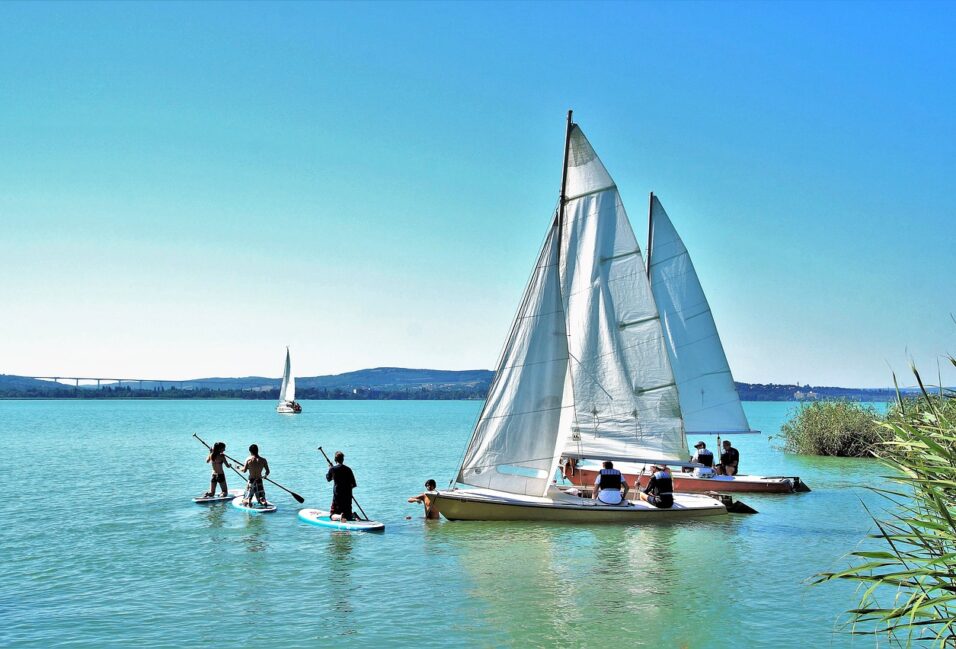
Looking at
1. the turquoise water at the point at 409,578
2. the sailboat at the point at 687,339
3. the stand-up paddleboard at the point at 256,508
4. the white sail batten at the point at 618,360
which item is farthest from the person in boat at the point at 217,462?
the sailboat at the point at 687,339

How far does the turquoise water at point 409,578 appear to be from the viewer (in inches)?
514

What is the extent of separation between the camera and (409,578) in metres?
16.6

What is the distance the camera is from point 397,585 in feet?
52.7

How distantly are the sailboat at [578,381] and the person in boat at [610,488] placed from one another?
21 centimetres

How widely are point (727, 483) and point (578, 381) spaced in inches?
301

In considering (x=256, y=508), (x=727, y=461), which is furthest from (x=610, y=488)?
(x=256, y=508)

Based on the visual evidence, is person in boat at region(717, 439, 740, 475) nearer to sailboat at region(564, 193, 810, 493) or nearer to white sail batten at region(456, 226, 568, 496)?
sailboat at region(564, 193, 810, 493)

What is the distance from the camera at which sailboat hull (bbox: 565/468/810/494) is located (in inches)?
1101

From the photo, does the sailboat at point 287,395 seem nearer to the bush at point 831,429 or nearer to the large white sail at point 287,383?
the large white sail at point 287,383

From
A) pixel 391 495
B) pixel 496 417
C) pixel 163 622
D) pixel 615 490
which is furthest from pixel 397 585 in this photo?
pixel 391 495

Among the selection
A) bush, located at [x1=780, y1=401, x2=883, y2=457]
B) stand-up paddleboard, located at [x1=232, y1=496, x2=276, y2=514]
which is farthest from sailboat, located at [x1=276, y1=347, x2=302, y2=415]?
stand-up paddleboard, located at [x1=232, y1=496, x2=276, y2=514]

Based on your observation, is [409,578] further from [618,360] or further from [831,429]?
[831,429]

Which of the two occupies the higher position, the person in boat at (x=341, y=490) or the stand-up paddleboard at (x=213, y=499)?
the person in boat at (x=341, y=490)

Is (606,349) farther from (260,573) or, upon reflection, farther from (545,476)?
(260,573)
